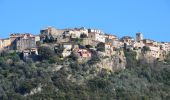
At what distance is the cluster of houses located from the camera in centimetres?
10925

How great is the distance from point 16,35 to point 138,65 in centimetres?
1514

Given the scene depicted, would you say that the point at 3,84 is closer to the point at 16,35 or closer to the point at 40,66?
the point at 40,66

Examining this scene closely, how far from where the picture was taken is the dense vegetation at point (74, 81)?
9800 cm

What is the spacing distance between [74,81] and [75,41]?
12785 mm

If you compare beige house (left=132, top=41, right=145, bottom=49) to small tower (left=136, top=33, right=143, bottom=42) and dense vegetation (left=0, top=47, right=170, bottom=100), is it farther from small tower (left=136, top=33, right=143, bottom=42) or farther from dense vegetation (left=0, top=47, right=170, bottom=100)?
dense vegetation (left=0, top=47, right=170, bottom=100)

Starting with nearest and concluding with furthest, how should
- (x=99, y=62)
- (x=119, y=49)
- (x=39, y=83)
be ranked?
(x=39, y=83), (x=99, y=62), (x=119, y=49)

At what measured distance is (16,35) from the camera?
117125mm

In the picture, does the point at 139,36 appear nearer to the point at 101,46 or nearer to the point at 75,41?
the point at 75,41

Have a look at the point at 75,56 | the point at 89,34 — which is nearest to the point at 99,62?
the point at 75,56

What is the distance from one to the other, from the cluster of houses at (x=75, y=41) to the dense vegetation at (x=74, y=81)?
6.88 ft

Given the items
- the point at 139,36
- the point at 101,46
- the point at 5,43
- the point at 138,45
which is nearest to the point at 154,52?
the point at 138,45

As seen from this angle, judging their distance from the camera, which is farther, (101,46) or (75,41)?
(75,41)

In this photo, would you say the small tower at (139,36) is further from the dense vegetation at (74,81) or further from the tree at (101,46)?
the dense vegetation at (74,81)

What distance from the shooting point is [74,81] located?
330 ft
